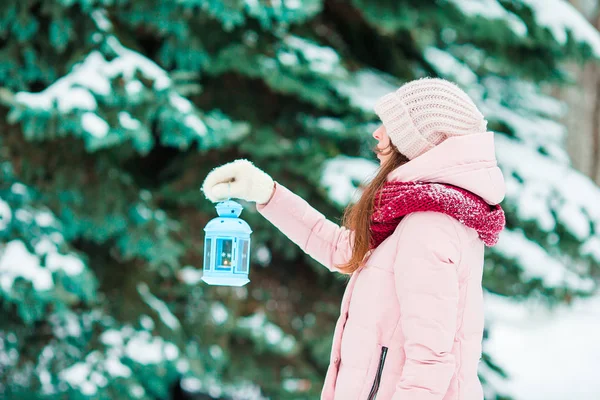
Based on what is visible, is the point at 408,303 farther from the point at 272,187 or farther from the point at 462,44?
the point at 462,44

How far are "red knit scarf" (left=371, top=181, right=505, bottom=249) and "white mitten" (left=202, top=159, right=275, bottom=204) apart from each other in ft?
1.47

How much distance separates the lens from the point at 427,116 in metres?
A: 2.19

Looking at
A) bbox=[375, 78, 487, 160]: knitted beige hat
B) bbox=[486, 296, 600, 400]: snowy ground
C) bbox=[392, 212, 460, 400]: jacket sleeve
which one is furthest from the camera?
bbox=[486, 296, 600, 400]: snowy ground

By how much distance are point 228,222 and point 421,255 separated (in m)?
0.79

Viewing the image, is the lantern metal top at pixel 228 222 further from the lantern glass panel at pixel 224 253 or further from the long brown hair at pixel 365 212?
the long brown hair at pixel 365 212

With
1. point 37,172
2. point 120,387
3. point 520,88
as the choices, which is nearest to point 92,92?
point 37,172

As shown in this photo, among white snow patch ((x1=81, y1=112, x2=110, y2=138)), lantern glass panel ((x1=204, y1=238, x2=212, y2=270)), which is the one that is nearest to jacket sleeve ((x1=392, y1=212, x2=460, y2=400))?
lantern glass panel ((x1=204, y1=238, x2=212, y2=270))

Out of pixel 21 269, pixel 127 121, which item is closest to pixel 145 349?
pixel 21 269

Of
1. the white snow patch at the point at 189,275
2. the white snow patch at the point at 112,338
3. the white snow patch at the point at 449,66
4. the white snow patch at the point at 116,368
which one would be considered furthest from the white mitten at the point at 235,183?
the white snow patch at the point at 449,66

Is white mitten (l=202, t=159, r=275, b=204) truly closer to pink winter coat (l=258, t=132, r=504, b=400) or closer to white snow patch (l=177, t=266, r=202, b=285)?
pink winter coat (l=258, t=132, r=504, b=400)

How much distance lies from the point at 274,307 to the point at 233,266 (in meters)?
4.05

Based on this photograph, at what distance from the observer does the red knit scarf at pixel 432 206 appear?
2061 mm

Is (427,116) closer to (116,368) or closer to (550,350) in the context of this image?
(116,368)

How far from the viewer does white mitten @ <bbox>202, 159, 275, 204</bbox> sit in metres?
2.45
